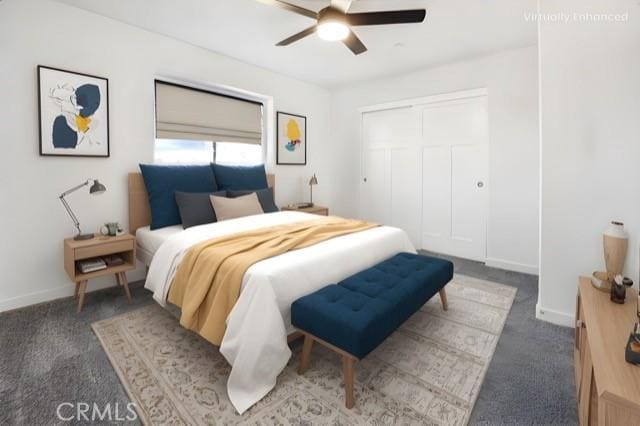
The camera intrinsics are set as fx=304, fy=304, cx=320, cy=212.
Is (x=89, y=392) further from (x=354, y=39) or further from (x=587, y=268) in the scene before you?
(x=587, y=268)

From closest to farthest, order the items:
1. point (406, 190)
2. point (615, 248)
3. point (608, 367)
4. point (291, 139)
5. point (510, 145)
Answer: point (608, 367) < point (615, 248) < point (510, 145) < point (406, 190) < point (291, 139)

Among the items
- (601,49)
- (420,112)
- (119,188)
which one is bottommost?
(119,188)

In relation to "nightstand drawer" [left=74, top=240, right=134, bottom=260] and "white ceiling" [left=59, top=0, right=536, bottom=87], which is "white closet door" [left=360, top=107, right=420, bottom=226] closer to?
"white ceiling" [left=59, top=0, right=536, bottom=87]

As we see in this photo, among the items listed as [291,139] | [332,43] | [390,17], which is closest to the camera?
[390,17]

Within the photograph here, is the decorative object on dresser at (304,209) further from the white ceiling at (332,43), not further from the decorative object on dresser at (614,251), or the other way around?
the decorative object on dresser at (614,251)

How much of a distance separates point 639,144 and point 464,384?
189 centimetres


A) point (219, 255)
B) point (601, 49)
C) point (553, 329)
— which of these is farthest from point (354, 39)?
point (553, 329)

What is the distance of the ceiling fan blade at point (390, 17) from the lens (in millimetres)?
2043

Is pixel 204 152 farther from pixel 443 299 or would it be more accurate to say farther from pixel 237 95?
pixel 443 299

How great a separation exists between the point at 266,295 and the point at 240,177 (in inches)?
90.5

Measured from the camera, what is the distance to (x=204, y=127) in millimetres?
3729

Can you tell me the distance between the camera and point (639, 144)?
196cm

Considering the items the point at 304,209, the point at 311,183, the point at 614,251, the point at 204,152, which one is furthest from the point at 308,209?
the point at 614,251

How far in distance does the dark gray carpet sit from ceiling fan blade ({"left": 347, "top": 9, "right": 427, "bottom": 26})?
7.55ft
